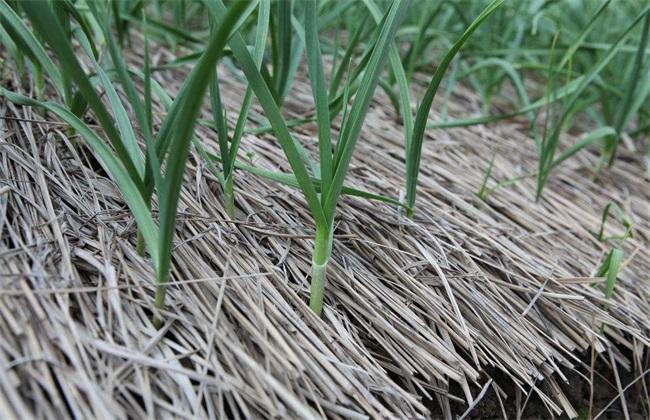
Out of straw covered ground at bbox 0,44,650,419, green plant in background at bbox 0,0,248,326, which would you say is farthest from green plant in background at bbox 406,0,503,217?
green plant in background at bbox 0,0,248,326

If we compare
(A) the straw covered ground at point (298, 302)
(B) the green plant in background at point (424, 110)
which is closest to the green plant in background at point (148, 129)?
(A) the straw covered ground at point (298, 302)

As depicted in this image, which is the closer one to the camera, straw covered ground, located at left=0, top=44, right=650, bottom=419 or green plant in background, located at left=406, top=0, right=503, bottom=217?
straw covered ground, located at left=0, top=44, right=650, bottom=419

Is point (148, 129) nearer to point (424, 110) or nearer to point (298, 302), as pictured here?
point (298, 302)

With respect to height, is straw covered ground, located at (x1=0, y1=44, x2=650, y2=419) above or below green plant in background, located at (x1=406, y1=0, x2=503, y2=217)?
below

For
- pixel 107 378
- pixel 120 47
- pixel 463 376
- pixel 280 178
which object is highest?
pixel 120 47

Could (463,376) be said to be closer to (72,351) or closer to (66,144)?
(72,351)

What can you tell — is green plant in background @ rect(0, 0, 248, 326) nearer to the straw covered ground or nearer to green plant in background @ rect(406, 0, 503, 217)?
the straw covered ground

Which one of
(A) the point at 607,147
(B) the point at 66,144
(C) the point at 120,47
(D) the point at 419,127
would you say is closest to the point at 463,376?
(D) the point at 419,127
